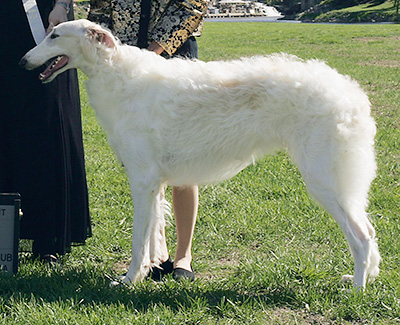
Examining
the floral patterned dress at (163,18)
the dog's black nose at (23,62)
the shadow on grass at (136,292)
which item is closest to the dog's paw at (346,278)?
the shadow on grass at (136,292)

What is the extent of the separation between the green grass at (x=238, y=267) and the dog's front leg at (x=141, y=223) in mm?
103

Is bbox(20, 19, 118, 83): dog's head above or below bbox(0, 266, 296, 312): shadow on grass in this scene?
above

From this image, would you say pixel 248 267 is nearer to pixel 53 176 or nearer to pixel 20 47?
pixel 53 176

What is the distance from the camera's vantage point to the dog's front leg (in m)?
3.80

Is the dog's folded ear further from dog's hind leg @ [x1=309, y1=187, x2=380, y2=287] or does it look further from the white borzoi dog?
dog's hind leg @ [x1=309, y1=187, x2=380, y2=287]

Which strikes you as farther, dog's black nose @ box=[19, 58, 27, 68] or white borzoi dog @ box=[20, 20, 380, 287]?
dog's black nose @ box=[19, 58, 27, 68]

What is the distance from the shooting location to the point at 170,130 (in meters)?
3.74

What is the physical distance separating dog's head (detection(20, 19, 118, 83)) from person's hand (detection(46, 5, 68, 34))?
0.24 meters

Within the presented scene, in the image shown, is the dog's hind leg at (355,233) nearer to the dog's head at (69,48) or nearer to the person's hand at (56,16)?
the dog's head at (69,48)

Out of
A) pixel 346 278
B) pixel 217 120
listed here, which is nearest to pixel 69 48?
pixel 217 120

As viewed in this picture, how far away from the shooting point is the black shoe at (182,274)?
395cm

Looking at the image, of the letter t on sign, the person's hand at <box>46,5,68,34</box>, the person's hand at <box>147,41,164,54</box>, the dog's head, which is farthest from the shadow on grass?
the person's hand at <box>46,5,68,34</box>

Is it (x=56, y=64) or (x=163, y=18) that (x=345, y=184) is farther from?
(x=56, y=64)

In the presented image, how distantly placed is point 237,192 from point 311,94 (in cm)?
227
